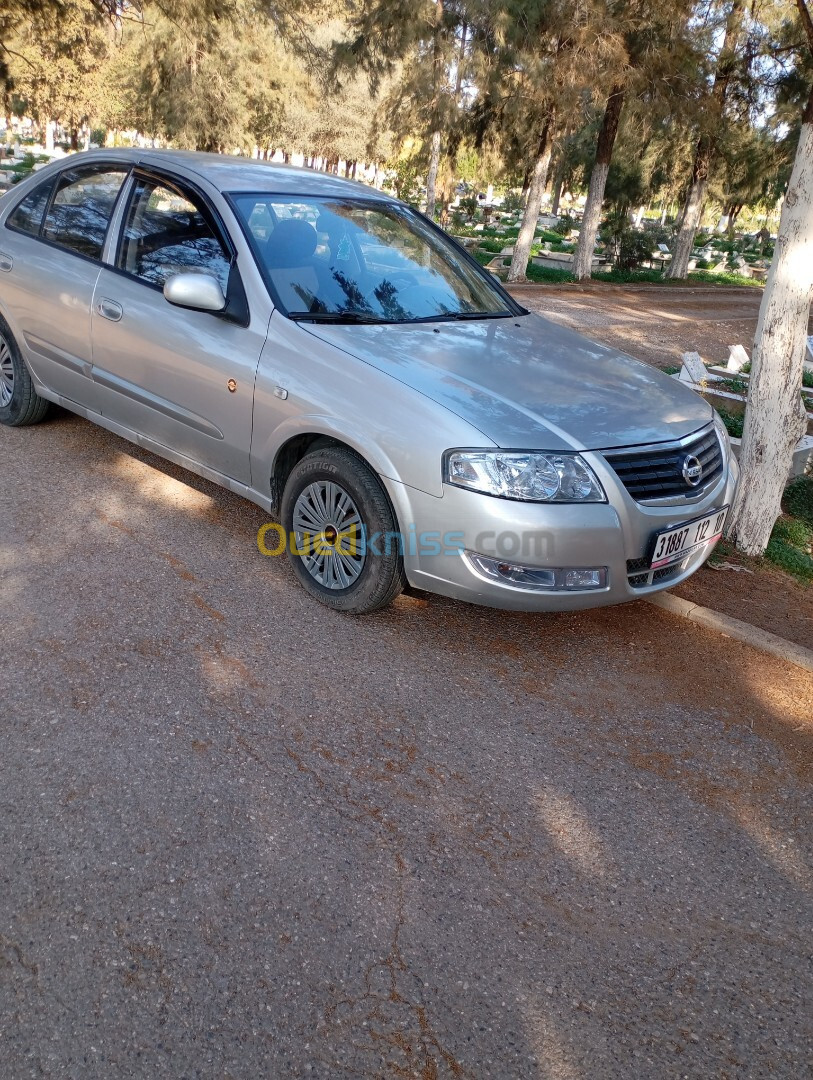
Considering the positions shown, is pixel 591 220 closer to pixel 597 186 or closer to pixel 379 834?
pixel 597 186

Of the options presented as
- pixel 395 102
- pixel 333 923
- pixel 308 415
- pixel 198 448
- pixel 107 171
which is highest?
pixel 395 102

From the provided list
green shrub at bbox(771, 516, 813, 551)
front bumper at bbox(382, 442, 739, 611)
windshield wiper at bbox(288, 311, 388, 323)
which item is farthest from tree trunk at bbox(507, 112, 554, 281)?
front bumper at bbox(382, 442, 739, 611)

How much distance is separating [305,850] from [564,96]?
58.2 ft

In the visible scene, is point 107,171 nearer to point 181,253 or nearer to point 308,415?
point 181,253

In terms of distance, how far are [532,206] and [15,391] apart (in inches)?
655

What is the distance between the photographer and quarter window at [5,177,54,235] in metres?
5.58

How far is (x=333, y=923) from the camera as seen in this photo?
8.65 feet

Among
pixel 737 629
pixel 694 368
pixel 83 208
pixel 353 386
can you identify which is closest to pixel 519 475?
pixel 353 386

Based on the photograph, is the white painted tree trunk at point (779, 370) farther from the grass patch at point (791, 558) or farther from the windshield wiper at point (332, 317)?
the windshield wiper at point (332, 317)

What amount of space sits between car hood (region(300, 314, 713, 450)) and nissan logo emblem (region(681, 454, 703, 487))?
0.39ft

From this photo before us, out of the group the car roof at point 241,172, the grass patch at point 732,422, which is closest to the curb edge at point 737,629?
the car roof at point 241,172

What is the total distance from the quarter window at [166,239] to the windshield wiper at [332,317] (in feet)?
1.43

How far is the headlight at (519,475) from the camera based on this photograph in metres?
3.69

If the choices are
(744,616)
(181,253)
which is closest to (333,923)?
(744,616)
